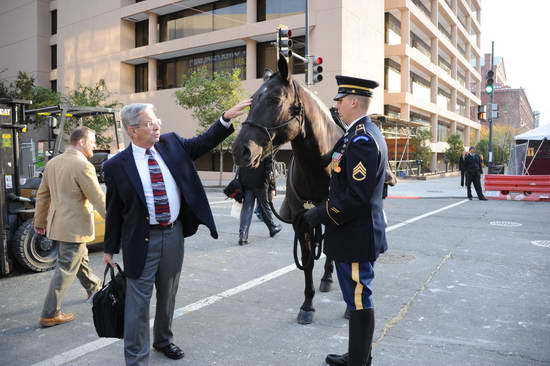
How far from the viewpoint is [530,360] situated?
3.47 m

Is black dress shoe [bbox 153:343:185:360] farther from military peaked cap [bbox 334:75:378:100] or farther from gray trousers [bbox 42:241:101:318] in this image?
military peaked cap [bbox 334:75:378:100]

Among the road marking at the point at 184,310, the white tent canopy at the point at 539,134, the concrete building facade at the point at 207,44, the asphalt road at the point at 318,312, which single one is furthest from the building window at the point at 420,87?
the road marking at the point at 184,310

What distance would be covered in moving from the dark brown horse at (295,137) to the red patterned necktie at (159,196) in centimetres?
57

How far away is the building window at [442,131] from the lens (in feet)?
159

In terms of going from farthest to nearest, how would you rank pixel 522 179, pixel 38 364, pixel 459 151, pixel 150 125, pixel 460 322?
pixel 459 151, pixel 522 179, pixel 460 322, pixel 38 364, pixel 150 125

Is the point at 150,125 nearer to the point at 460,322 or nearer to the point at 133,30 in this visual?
the point at 460,322

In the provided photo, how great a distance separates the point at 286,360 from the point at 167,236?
1.37 m

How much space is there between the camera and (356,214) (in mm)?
2873

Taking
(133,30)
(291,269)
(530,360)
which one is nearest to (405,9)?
(133,30)

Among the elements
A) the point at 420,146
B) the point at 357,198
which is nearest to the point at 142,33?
the point at 420,146

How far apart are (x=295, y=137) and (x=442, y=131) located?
51.0 metres

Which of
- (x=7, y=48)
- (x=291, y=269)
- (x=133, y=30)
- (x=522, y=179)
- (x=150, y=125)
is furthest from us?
(x=7, y=48)

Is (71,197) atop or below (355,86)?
below

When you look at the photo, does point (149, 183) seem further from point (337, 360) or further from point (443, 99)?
point (443, 99)
